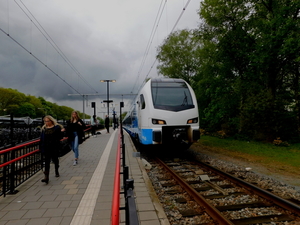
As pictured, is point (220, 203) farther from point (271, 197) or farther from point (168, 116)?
point (168, 116)

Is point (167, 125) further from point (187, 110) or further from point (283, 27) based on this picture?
point (283, 27)

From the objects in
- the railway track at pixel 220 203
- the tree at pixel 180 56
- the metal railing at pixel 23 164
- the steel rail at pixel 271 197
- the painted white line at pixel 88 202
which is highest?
the tree at pixel 180 56

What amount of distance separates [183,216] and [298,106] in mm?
14602

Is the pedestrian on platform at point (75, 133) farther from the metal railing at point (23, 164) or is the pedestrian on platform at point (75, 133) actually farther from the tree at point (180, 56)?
the tree at point (180, 56)

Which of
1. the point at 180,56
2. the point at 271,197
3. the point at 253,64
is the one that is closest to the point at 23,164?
the point at 271,197

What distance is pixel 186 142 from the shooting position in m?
7.97

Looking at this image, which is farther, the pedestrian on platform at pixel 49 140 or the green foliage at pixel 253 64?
the green foliage at pixel 253 64

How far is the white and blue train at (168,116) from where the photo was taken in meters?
7.59

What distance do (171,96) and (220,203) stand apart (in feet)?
15.7

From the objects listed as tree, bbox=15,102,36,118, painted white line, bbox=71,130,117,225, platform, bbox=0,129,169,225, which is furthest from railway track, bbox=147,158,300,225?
tree, bbox=15,102,36,118

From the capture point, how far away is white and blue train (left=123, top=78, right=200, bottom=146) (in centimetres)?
759

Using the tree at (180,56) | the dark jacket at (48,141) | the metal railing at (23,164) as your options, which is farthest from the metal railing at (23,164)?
the tree at (180,56)

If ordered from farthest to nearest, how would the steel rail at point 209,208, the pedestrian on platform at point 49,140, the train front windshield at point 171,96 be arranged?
the train front windshield at point 171,96 → the pedestrian on platform at point 49,140 → the steel rail at point 209,208

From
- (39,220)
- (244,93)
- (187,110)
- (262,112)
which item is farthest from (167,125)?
(244,93)
